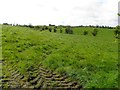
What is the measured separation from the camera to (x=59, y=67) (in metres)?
17.2

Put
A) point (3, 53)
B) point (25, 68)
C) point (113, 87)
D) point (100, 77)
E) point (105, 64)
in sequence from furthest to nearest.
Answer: point (3, 53)
point (105, 64)
point (25, 68)
point (100, 77)
point (113, 87)

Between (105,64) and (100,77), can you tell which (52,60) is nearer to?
(105,64)

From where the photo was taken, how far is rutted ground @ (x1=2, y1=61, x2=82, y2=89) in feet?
→ 45.6

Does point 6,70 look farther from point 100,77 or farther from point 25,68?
point 100,77

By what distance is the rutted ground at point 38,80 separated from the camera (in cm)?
1391

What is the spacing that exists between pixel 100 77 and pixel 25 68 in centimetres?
460

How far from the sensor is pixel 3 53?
22797 millimetres

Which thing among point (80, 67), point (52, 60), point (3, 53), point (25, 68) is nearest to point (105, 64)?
point (80, 67)

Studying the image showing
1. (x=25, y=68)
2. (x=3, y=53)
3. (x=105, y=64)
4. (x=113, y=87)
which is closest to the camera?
(x=113, y=87)

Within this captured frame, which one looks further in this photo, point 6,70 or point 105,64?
point 105,64

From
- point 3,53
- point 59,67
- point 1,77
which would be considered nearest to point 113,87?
point 59,67

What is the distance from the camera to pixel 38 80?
14.8 metres

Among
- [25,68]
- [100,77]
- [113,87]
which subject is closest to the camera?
[113,87]

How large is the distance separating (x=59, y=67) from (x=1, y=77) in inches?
138
